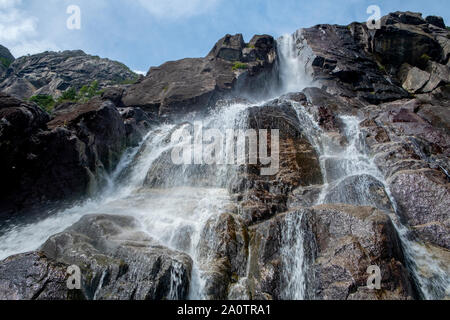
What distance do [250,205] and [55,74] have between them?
64288 mm

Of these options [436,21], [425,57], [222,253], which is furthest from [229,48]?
[436,21]

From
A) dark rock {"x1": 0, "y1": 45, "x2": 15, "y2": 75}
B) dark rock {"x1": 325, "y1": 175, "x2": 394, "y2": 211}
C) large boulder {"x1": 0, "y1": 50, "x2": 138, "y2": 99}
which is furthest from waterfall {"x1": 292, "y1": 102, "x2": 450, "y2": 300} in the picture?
dark rock {"x1": 0, "y1": 45, "x2": 15, "y2": 75}

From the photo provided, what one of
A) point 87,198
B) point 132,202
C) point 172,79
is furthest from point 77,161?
point 172,79

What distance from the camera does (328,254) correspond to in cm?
617

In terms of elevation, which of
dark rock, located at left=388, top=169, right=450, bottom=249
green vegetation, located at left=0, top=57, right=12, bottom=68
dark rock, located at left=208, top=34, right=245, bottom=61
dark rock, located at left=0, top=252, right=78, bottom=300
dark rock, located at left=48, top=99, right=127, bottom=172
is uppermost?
green vegetation, located at left=0, top=57, right=12, bottom=68

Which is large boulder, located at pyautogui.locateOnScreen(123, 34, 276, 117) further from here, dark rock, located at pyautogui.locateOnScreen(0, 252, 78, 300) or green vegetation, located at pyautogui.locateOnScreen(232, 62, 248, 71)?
dark rock, located at pyautogui.locateOnScreen(0, 252, 78, 300)

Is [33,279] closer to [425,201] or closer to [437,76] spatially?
[425,201]

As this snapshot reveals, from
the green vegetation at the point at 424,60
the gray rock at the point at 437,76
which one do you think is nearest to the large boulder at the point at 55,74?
the green vegetation at the point at 424,60

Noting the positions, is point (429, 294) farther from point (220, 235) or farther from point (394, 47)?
point (394, 47)

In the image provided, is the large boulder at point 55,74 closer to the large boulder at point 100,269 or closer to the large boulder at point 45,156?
the large boulder at point 45,156

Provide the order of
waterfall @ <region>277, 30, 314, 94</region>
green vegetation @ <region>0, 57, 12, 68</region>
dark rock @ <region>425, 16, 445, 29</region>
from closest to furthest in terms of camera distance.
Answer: waterfall @ <region>277, 30, 314, 94</region> < dark rock @ <region>425, 16, 445, 29</region> < green vegetation @ <region>0, 57, 12, 68</region>

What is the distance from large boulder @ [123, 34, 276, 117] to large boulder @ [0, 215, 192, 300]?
16.4 m

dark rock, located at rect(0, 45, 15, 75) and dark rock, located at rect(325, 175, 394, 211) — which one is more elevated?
dark rock, located at rect(0, 45, 15, 75)

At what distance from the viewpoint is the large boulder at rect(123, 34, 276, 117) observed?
22302 millimetres
